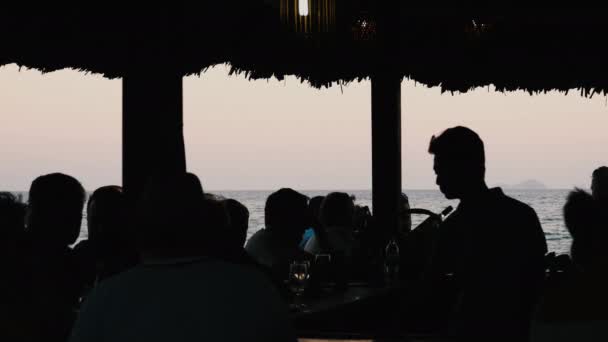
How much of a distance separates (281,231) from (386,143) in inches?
73.5

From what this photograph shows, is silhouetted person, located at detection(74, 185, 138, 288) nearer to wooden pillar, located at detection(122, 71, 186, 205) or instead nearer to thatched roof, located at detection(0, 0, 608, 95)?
wooden pillar, located at detection(122, 71, 186, 205)

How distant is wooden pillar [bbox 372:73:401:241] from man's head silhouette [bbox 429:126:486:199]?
13.0ft

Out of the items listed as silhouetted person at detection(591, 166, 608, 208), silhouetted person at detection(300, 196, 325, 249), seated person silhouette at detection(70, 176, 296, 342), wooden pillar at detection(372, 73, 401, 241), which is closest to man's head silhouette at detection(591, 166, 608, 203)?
silhouetted person at detection(591, 166, 608, 208)

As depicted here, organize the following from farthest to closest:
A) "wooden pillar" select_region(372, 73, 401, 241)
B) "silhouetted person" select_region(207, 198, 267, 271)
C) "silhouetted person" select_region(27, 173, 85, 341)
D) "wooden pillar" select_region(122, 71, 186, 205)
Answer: "wooden pillar" select_region(372, 73, 401, 241), "wooden pillar" select_region(122, 71, 186, 205), "silhouetted person" select_region(207, 198, 267, 271), "silhouetted person" select_region(27, 173, 85, 341)

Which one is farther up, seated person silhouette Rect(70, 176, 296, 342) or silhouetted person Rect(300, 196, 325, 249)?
seated person silhouette Rect(70, 176, 296, 342)

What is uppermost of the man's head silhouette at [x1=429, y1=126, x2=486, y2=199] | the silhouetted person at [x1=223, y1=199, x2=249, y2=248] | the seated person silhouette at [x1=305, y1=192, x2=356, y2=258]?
the man's head silhouette at [x1=429, y1=126, x2=486, y2=199]

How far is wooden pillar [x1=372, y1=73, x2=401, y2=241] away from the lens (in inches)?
257

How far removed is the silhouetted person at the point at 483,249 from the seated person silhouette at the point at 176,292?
26.3 inches

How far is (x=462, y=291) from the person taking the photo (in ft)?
8.18

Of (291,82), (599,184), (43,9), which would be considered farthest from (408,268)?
(291,82)

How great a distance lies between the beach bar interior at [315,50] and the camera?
423 centimetres

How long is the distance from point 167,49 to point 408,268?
5.61 feet

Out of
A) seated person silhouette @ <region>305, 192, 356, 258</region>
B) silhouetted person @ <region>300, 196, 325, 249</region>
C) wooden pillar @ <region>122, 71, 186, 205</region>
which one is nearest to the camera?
wooden pillar @ <region>122, 71, 186, 205</region>

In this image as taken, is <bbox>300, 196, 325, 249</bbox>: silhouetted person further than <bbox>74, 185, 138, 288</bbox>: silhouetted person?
Yes
